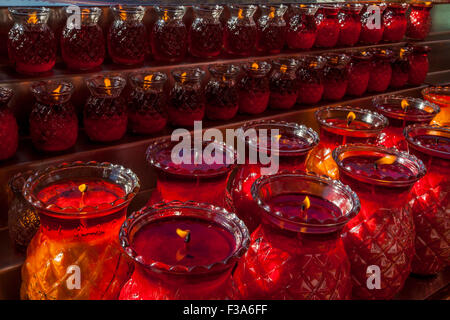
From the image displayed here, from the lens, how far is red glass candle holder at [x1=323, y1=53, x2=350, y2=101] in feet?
5.13

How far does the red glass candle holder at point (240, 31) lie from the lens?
1415 millimetres

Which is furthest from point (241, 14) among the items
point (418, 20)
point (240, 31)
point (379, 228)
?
point (418, 20)

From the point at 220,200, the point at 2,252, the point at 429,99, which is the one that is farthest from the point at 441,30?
the point at 2,252

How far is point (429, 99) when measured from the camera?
1.33 meters

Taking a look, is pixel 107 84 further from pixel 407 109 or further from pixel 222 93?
pixel 407 109

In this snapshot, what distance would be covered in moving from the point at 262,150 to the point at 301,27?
93cm

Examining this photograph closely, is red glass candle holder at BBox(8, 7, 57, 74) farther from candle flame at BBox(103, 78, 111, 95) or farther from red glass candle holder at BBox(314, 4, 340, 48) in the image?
red glass candle holder at BBox(314, 4, 340, 48)

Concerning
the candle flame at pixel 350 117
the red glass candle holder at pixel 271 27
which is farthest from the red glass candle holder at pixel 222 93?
the candle flame at pixel 350 117

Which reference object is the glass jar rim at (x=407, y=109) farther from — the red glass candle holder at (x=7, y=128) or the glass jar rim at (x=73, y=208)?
the red glass candle holder at (x=7, y=128)

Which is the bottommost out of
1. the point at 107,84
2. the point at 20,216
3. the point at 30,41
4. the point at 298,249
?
the point at 20,216

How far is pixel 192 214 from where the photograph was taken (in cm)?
64

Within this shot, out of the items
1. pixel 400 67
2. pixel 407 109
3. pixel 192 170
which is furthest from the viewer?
pixel 400 67

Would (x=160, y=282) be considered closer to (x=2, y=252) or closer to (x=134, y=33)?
(x=2, y=252)
